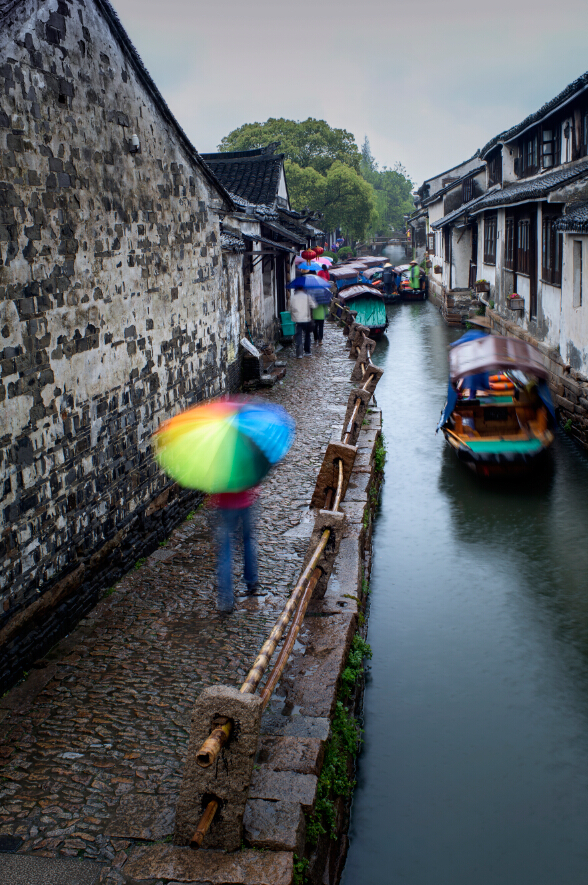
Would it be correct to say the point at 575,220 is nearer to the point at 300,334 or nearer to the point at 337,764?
the point at 300,334

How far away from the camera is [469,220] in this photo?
30.1m

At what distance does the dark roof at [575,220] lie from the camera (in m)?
12.0

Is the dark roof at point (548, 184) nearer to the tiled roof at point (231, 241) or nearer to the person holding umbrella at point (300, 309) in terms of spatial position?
the person holding umbrella at point (300, 309)

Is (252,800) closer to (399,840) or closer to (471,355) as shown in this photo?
(399,840)

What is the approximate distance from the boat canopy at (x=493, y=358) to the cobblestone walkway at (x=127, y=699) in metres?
4.95

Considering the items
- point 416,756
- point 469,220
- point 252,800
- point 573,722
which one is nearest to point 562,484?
point 573,722

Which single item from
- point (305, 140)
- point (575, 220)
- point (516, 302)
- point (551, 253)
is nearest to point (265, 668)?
point (575, 220)

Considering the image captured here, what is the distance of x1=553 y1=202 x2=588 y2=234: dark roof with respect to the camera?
39.4 ft

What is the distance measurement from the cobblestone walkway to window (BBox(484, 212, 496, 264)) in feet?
64.9

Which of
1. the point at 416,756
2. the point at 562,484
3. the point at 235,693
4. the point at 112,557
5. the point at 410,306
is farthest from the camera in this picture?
the point at 410,306

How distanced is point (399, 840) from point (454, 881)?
0.48m

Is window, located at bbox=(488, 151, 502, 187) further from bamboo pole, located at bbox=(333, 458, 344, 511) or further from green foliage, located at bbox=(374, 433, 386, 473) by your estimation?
bamboo pole, located at bbox=(333, 458, 344, 511)

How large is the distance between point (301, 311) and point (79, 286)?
1356cm

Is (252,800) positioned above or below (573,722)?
above
